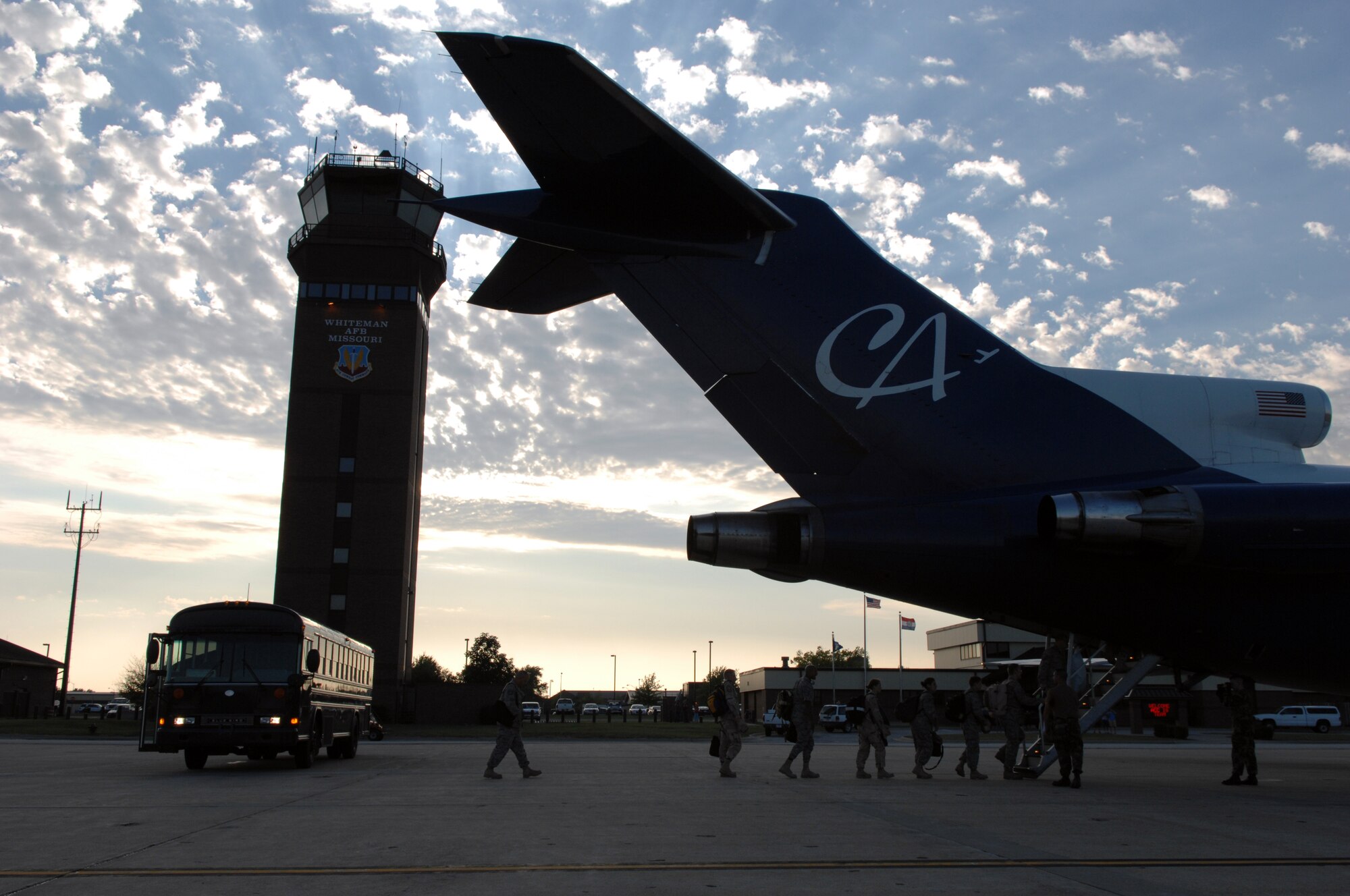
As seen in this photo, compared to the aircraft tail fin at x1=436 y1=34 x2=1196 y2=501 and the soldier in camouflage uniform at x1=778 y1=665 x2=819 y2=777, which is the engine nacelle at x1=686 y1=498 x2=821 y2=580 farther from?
the soldier in camouflage uniform at x1=778 y1=665 x2=819 y2=777

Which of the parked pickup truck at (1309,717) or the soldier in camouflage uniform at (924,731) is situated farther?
the parked pickup truck at (1309,717)

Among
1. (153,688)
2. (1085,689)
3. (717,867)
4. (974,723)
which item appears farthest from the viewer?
(153,688)

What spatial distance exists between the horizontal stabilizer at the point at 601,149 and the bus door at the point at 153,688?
1058cm

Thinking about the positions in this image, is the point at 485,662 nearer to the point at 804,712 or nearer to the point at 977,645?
the point at 977,645

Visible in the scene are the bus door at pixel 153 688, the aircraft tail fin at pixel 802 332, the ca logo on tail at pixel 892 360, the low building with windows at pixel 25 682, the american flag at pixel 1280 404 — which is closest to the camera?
the aircraft tail fin at pixel 802 332

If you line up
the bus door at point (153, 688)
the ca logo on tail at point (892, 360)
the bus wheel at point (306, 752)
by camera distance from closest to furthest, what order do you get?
the ca logo on tail at point (892, 360) → the bus door at point (153, 688) → the bus wheel at point (306, 752)

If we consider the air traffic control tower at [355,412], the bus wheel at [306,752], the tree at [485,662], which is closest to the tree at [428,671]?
the tree at [485,662]

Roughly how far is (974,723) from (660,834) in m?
7.25

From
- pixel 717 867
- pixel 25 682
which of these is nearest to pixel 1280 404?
pixel 717 867

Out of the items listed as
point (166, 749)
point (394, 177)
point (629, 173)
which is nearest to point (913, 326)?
point (629, 173)

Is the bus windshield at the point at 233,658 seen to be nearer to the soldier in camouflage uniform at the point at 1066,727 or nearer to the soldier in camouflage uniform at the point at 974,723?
the soldier in camouflage uniform at the point at 974,723

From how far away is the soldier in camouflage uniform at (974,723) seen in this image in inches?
566

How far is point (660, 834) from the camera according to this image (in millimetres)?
8586

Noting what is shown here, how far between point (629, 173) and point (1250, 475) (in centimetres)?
727
